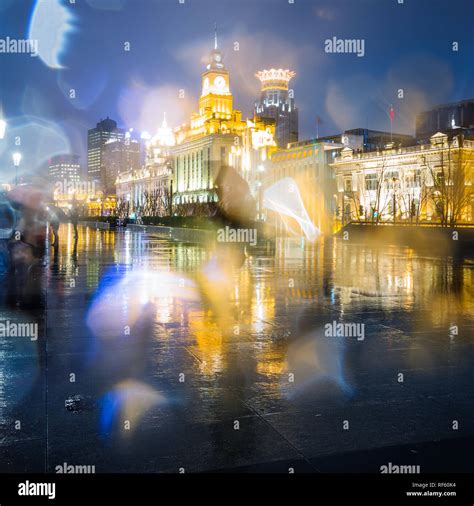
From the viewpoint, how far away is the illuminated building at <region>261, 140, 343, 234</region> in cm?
9156

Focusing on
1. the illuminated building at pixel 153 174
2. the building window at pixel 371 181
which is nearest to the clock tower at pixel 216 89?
the illuminated building at pixel 153 174

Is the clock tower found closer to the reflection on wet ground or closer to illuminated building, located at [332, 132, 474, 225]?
illuminated building, located at [332, 132, 474, 225]

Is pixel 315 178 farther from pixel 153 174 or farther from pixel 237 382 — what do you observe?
pixel 237 382

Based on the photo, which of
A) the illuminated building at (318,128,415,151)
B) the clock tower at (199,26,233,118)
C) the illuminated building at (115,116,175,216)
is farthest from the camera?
the illuminated building at (115,116,175,216)

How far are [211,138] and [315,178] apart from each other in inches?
2104

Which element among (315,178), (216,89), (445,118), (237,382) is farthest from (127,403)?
(216,89)

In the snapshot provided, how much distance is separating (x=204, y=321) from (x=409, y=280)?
8.60 m

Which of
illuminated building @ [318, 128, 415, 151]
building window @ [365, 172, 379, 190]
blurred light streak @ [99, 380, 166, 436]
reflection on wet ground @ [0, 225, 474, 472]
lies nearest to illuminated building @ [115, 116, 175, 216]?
illuminated building @ [318, 128, 415, 151]

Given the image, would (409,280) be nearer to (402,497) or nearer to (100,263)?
(100,263)

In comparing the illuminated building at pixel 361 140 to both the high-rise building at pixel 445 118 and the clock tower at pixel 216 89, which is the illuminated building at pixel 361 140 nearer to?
the high-rise building at pixel 445 118

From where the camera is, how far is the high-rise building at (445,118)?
10225 cm

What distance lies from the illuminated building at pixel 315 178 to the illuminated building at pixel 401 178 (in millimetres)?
4290

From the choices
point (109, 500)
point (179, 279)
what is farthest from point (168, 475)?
point (179, 279)

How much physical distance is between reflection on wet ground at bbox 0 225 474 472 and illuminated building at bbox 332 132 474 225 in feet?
148
